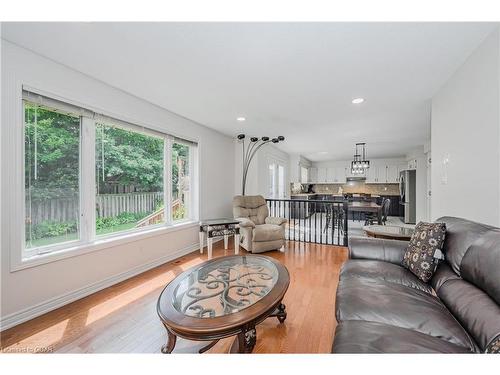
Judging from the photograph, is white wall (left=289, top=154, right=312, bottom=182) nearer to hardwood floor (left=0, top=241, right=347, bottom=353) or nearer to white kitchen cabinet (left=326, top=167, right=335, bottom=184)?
white kitchen cabinet (left=326, top=167, right=335, bottom=184)

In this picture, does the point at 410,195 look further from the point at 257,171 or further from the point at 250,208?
the point at 250,208

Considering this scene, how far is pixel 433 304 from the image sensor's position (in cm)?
130

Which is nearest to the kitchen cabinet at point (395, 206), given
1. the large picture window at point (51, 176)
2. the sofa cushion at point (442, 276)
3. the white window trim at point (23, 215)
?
the sofa cushion at point (442, 276)

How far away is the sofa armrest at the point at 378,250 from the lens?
6.35 feet

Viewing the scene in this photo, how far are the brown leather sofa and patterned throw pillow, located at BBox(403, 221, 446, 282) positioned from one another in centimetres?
4

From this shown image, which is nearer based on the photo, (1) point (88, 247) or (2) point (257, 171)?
(1) point (88, 247)

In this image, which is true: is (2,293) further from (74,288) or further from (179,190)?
(179,190)

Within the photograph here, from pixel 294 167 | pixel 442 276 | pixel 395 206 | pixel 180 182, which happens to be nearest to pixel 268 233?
pixel 180 182

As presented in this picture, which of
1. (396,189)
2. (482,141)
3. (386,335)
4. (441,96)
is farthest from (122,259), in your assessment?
(396,189)

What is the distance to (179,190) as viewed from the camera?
3.76 meters

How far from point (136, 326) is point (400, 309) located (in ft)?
6.49

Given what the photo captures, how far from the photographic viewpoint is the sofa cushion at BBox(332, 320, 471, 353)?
A: 915 millimetres

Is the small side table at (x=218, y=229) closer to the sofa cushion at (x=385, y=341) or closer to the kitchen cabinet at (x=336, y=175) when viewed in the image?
the sofa cushion at (x=385, y=341)

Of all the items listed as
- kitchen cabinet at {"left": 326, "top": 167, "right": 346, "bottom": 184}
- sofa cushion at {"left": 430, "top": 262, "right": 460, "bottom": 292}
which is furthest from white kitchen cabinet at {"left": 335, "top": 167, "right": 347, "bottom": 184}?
sofa cushion at {"left": 430, "top": 262, "right": 460, "bottom": 292}
